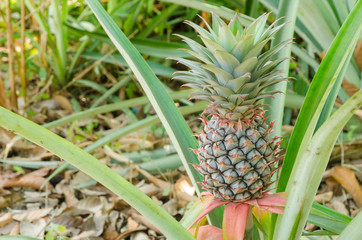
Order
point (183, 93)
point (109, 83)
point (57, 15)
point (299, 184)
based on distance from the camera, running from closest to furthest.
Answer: point (299, 184)
point (183, 93)
point (57, 15)
point (109, 83)

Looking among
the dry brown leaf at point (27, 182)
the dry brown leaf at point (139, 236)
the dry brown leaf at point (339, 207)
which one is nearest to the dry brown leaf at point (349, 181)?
the dry brown leaf at point (339, 207)

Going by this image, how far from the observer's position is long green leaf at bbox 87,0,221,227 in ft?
2.92

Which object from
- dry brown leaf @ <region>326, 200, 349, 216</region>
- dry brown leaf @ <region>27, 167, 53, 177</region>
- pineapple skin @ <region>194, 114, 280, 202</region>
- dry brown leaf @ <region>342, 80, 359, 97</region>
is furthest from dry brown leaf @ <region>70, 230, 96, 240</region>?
dry brown leaf @ <region>342, 80, 359, 97</region>

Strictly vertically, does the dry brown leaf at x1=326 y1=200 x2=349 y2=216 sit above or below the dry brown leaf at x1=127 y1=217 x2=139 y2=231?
above

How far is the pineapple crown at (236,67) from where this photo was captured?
761mm

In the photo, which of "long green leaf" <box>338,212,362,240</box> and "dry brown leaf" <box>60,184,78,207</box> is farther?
"dry brown leaf" <box>60,184,78,207</box>

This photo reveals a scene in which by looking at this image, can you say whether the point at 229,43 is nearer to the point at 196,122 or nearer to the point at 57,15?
the point at 196,122

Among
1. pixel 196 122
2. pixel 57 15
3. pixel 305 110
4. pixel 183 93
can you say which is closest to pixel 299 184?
pixel 305 110

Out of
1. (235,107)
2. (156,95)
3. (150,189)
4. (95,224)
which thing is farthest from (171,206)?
(235,107)

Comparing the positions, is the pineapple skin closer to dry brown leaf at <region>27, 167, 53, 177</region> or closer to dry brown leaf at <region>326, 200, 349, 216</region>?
dry brown leaf at <region>326, 200, 349, 216</region>

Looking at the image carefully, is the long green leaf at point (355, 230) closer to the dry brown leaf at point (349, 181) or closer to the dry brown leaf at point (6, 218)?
the dry brown leaf at point (349, 181)

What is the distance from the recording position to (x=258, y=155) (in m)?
0.80

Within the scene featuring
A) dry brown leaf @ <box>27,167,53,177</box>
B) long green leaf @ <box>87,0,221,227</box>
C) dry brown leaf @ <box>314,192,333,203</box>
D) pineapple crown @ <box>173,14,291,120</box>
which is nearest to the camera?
pineapple crown @ <box>173,14,291,120</box>

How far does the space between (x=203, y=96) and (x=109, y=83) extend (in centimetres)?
170
